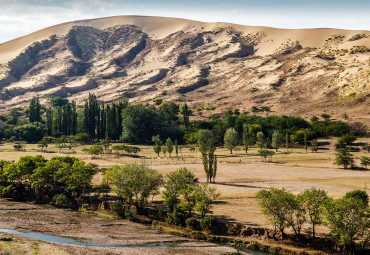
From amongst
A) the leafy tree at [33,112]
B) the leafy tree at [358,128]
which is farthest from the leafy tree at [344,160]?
the leafy tree at [33,112]

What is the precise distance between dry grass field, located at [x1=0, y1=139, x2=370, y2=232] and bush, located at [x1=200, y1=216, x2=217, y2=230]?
2863mm

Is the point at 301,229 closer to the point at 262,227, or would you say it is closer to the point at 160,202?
the point at 262,227

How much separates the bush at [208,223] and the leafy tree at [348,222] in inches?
587

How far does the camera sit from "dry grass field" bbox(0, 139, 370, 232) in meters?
56.0

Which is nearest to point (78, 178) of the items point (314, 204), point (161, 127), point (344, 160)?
point (314, 204)

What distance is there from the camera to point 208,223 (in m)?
47.2

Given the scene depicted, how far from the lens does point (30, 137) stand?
147 m

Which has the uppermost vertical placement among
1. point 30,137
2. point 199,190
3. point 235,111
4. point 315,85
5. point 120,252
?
point 315,85

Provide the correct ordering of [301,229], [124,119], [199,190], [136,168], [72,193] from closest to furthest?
1. [301,229]
2. [199,190]
3. [136,168]
4. [72,193]
5. [124,119]

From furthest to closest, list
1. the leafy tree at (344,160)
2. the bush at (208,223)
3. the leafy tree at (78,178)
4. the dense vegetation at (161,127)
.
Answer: the dense vegetation at (161,127) → the leafy tree at (344,160) → the leafy tree at (78,178) → the bush at (208,223)

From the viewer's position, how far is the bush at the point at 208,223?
4728cm

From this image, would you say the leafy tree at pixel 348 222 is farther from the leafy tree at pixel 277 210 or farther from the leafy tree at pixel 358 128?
the leafy tree at pixel 358 128

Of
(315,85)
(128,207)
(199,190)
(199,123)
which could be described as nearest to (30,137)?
(199,123)

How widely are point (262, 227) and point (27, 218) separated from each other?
116 feet
